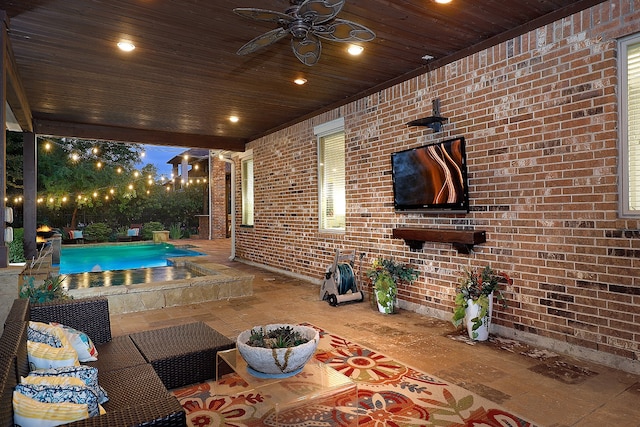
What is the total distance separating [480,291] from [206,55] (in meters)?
3.63

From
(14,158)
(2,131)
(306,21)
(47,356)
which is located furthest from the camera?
(14,158)

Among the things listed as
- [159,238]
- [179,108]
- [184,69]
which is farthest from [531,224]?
[159,238]

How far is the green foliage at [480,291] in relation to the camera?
3.63 m

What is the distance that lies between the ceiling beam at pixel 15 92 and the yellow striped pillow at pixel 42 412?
3.35m

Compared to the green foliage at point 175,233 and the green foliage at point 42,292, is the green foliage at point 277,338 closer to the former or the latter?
the green foliage at point 42,292

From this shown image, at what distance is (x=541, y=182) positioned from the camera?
348 centimetres

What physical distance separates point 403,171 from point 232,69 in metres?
2.34

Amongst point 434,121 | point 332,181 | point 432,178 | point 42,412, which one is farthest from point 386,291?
point 42,412

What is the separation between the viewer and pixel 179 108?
20.3ft

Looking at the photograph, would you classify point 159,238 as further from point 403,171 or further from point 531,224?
point 531,224

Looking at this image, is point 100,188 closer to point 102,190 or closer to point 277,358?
point 102,190

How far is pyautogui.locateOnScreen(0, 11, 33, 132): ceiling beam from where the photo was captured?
353 centimetres

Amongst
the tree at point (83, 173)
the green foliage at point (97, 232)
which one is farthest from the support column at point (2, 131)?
the green foliage at point (97, 232)

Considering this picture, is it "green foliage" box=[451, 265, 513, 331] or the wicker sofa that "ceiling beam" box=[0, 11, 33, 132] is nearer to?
the wicker sofa
